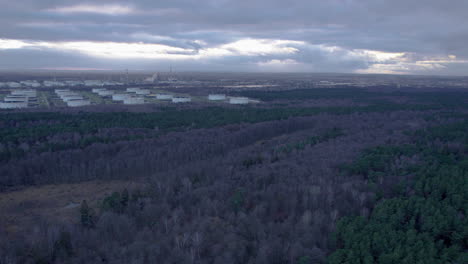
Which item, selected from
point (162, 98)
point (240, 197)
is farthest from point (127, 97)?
point (240, 197)

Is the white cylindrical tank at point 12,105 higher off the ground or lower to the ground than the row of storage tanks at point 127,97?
lower

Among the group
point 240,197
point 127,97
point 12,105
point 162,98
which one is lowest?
point 240,197

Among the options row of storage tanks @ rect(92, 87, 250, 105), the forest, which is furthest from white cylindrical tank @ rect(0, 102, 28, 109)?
the forest

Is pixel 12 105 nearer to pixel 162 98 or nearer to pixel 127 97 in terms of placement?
pixel 127 97

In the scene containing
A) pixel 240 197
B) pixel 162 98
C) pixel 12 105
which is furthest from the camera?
pixel 162 98

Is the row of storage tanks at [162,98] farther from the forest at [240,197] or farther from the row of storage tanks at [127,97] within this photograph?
the forest at [240,197]

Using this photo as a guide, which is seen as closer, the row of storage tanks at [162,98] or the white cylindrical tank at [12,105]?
the white cylindrical tank at [12,105]

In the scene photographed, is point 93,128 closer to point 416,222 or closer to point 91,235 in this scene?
point 91,235

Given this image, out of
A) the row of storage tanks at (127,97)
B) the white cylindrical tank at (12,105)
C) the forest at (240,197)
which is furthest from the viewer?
the row of storage tanks at (127,97)

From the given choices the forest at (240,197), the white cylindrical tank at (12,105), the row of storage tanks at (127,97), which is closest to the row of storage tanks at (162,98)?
the row of storage tanks at (127,97)
